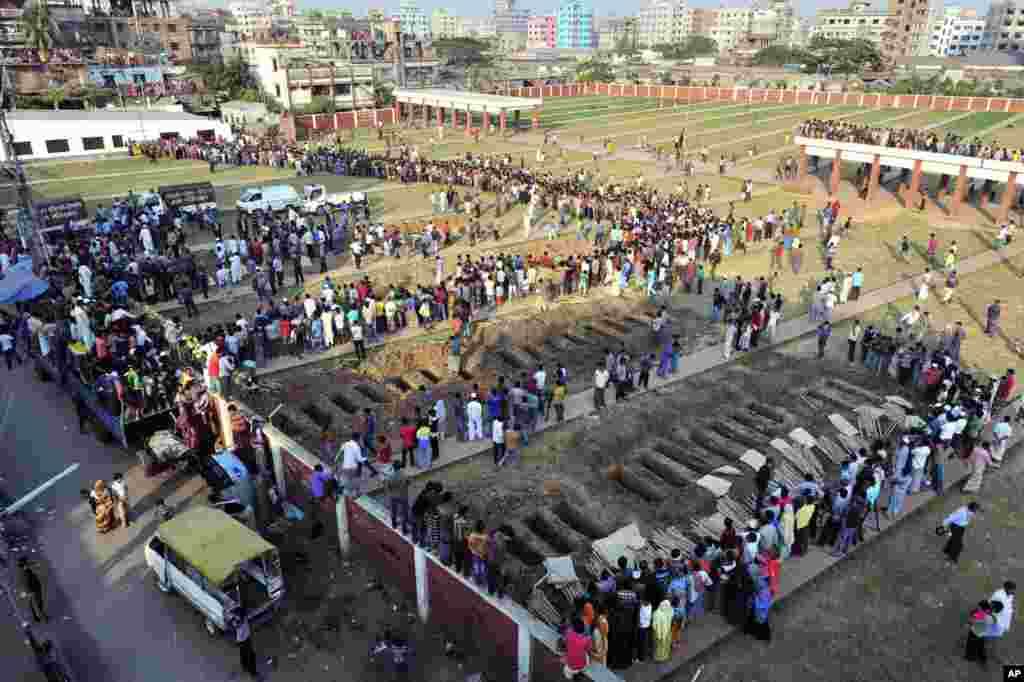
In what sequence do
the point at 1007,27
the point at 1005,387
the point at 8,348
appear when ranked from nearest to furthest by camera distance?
the point at 1005,387
the point at 8,348
the point at 1007,27

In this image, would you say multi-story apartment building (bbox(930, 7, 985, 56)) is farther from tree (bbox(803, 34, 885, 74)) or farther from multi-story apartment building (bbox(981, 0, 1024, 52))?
tree (bbox(803, 34, 885, 74))

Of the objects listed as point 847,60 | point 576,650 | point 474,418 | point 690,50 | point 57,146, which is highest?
point 690,50

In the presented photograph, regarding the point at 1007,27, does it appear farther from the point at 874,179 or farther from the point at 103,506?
the point at 103,506

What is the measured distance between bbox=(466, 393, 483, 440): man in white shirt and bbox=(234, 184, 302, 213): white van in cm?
1977

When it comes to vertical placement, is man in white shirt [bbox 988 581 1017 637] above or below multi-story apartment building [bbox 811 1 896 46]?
below

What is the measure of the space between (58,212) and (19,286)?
360 inches

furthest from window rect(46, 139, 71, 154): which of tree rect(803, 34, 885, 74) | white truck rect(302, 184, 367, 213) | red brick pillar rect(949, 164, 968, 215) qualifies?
tree rect(803, 34, 885, 74)

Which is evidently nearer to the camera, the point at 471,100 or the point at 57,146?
the point at 57,146

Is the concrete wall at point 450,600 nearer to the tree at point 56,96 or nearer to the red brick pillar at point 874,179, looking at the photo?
the red brick pillar at point 874,179

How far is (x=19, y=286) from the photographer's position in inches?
826

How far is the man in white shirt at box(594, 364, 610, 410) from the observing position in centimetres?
1695

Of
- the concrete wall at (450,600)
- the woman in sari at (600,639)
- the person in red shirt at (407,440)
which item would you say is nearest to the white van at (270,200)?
the concrete wall at (450,600)

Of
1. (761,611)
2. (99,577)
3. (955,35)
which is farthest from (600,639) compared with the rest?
(955,35)

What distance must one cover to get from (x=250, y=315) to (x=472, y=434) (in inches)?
409
